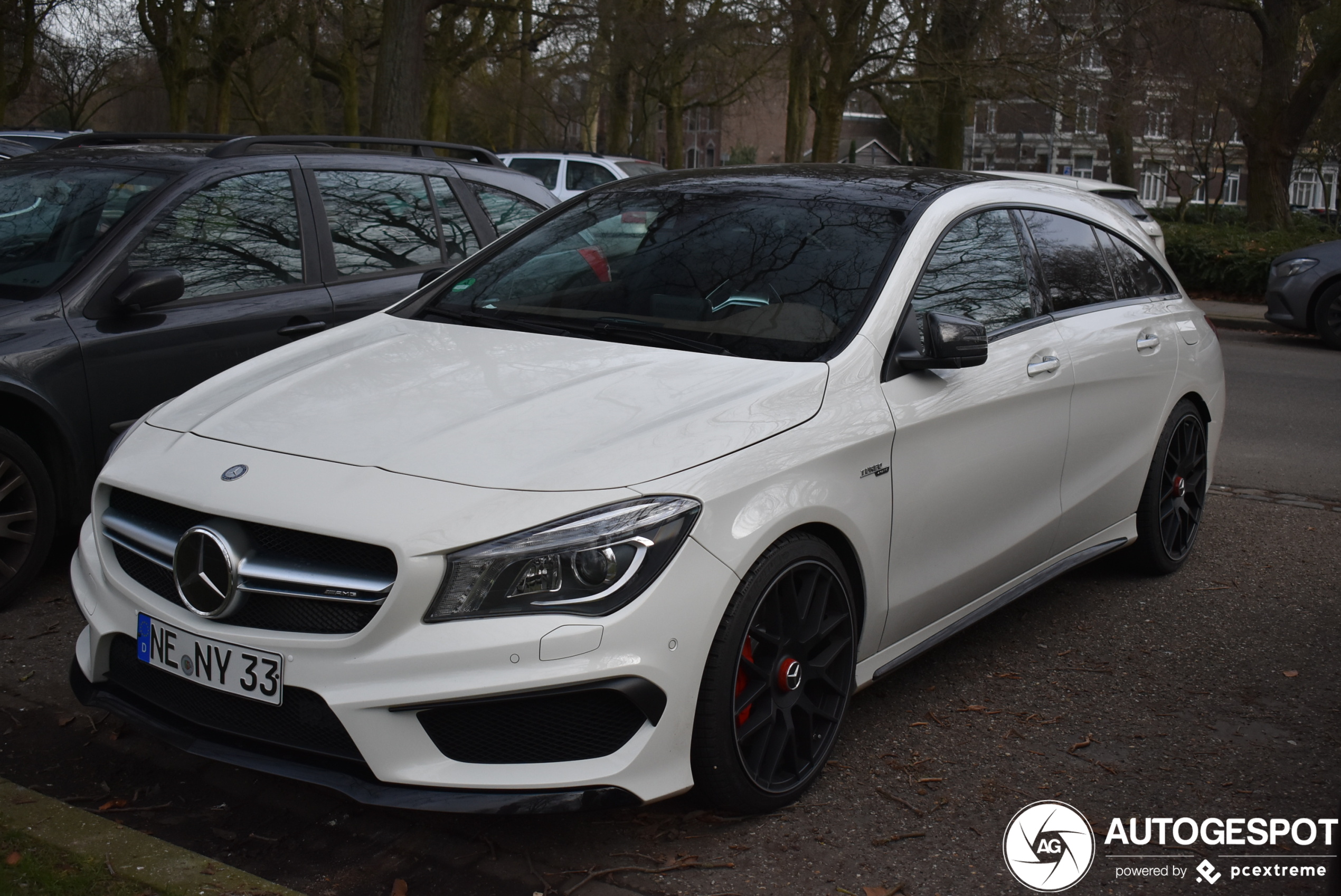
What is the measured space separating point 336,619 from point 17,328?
7.95ft

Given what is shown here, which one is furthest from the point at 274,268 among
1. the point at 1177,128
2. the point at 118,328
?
the point at 1177,128

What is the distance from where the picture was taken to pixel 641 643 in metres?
2.84

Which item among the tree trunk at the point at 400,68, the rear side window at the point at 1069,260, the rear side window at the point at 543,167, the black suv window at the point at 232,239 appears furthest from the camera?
the rear side window at the point at 543,167

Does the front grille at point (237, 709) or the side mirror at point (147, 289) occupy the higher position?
the side mirror at point (147, 289)

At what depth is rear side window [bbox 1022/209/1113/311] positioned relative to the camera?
4.68 meters

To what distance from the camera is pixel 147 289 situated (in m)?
4.81

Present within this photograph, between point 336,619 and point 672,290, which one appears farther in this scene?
point 672,290

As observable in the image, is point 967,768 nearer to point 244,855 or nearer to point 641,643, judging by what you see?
point 641,643

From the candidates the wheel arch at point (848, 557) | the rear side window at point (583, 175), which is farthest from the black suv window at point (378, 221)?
the rear side window at point (583, 175)

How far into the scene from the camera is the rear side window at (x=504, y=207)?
651cm

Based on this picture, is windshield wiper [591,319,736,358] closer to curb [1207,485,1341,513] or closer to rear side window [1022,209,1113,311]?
rear side window [1022,209,1113,311]

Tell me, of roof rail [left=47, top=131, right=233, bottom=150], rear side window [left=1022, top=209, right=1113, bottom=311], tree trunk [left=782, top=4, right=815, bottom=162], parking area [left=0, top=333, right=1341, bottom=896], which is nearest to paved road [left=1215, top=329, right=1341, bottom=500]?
parking area [left=0, top=333, right=1341, bottom=896]

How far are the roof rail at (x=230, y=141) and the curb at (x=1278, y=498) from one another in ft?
14.0

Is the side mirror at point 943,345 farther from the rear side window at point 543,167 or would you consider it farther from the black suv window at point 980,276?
the rear side window at point 543,167
